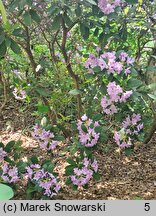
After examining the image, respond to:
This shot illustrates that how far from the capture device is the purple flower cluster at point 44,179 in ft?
7.30

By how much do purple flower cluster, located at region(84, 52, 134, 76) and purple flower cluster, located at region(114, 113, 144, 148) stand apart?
1.21 ft

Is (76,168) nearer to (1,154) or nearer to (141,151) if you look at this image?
(1,154)

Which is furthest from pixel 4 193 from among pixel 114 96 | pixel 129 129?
pixel 129 129

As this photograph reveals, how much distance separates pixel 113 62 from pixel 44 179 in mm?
759

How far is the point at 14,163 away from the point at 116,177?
0.81 metres

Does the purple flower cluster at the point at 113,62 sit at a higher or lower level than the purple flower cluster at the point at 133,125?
higher

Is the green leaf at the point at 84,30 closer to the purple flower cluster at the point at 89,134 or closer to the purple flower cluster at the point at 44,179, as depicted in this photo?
the purple flower cluster at the point at 89,134

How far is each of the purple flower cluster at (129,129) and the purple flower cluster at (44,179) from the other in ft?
1.61

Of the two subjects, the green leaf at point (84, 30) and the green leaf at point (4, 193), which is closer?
the green leaf at point (4, 193)

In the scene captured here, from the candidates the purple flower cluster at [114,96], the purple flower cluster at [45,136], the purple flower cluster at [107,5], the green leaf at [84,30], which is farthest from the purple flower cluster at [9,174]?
the purple flower cluster at [107,5]

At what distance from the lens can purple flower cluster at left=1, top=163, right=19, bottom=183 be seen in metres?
2.28

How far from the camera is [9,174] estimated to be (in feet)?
7.52

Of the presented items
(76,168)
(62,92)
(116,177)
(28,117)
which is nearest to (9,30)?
(76,168)

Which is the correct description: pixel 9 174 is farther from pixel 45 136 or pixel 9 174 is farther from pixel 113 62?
pixel 113 62
